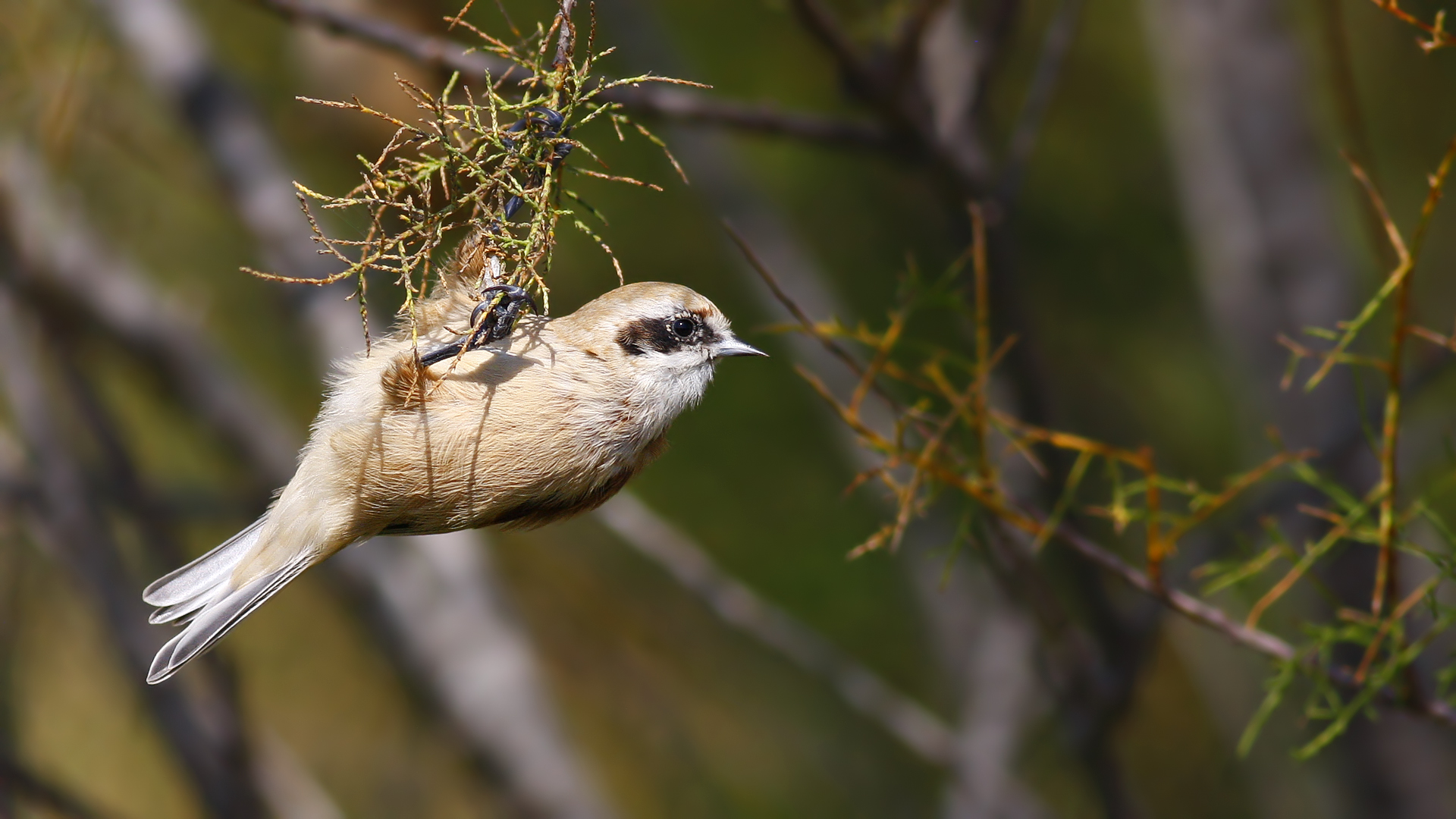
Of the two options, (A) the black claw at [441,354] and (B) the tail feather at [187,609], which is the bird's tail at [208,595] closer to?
(B) the tail feather at [187,609]

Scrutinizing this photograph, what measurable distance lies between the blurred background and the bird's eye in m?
0.57

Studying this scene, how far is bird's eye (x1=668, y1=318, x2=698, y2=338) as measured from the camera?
2.07 meters

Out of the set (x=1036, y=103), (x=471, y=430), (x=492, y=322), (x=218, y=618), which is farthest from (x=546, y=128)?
(x=1036, y=103)

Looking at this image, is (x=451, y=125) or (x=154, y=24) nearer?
(x=451, y=125)

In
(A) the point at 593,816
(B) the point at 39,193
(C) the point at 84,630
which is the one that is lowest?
(A) the point at 593,816

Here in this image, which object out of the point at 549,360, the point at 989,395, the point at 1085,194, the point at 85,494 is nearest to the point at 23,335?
the point at 85,494

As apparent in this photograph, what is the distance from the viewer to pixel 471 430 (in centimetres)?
194

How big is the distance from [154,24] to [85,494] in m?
1.52

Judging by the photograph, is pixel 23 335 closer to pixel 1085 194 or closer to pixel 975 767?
pixel 975 767

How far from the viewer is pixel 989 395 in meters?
3.45

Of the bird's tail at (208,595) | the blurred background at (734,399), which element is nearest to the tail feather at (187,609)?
the bird's tail at (208,595)

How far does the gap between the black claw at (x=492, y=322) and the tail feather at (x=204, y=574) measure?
0.50m

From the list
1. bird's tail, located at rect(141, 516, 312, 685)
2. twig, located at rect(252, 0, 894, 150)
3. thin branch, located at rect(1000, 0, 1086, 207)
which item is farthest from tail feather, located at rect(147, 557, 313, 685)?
thin branch, located at rect(1000, 0, 1086, 207)

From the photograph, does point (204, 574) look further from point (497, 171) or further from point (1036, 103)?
point (1036, 103)
